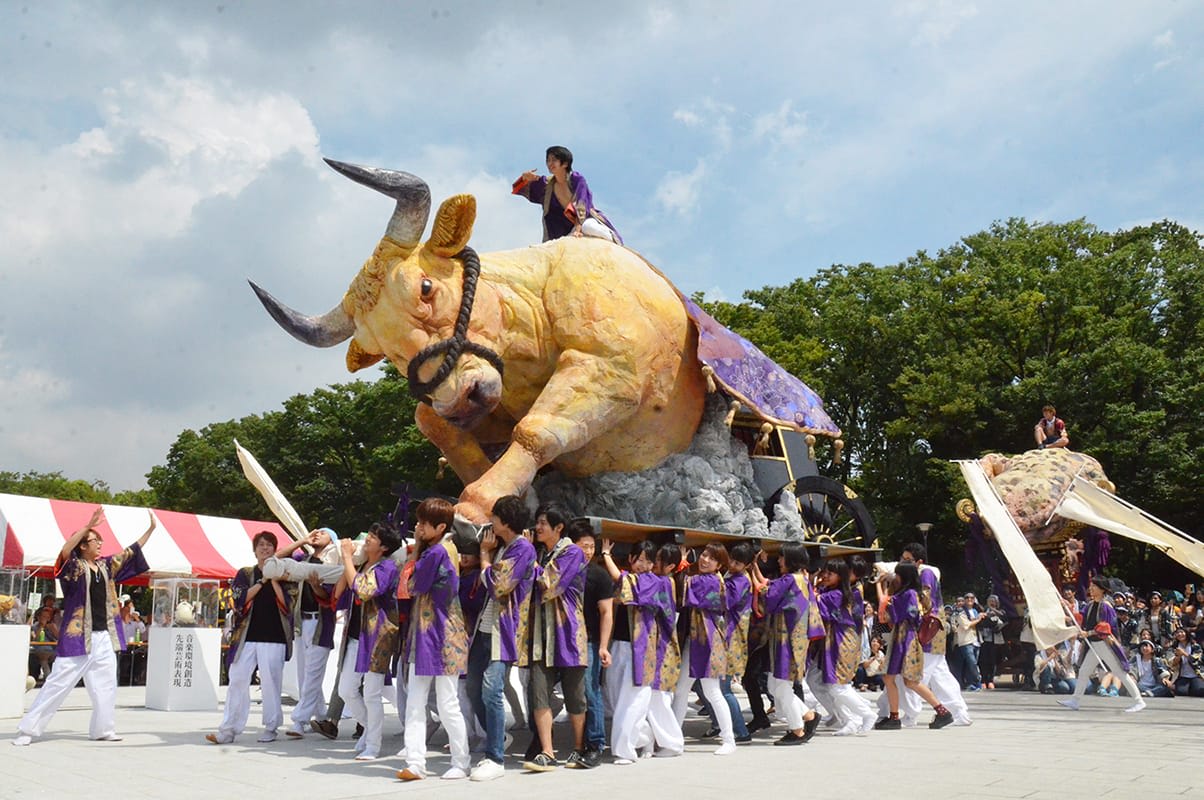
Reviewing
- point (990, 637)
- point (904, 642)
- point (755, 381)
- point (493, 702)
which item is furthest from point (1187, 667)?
point (493, 702)

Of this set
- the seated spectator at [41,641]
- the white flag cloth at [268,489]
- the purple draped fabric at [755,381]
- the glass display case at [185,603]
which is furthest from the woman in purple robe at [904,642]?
the seated spectator at [41,641]

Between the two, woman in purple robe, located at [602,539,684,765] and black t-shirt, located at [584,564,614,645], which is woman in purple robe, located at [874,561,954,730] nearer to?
woman in purple robe, located at [602,539,684,765]

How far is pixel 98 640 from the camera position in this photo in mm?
8914

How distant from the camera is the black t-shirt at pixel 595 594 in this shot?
7957mm

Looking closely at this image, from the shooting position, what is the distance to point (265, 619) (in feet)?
29.9

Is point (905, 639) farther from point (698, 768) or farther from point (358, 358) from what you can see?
point (358, 358)

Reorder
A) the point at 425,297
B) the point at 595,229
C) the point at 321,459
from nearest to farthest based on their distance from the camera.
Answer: the point at 425,297 < the point at 595,229 < the point at 321,459

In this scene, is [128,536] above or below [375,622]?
above

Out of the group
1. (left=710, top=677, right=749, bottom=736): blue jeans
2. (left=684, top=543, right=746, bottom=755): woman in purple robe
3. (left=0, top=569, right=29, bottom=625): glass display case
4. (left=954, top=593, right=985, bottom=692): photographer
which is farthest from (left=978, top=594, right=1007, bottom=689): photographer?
(left=0, top=569, right=29, bottom=625): glass display case

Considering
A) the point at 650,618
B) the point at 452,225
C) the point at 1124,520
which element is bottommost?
the point at 650,618

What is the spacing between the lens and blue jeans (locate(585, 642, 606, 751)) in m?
7.59

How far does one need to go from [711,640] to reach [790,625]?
35.7 inches

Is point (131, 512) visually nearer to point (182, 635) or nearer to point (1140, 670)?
point (182, 635)

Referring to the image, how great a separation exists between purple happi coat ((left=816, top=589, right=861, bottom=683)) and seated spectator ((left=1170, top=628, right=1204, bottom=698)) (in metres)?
9.63
